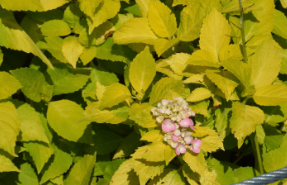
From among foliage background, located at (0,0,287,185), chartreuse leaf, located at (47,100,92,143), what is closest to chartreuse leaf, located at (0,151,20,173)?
foliage background, located at (0,0,287,185)

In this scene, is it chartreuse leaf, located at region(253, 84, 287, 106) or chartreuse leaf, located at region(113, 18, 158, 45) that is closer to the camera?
chartreuse leaf, located at region(253, 84, 287, 106)

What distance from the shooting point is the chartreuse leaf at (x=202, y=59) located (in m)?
1.41

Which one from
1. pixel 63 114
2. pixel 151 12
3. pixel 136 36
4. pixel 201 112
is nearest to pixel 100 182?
pixel 63 114

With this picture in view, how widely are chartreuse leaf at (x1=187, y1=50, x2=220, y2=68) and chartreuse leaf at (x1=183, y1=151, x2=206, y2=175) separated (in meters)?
0.41

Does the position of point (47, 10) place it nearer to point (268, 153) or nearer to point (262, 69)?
point (262, 69)

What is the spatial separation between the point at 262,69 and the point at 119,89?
0.66m

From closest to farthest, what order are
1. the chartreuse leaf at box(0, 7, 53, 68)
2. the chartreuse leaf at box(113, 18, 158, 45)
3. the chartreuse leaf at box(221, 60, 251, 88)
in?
the chartreuse leaf at box(221, 60, 251, 88)
the chartreuse leaf at box(0, 7, 53, 68)
the chartreuse leaf at box(113, 18, 158, 45)

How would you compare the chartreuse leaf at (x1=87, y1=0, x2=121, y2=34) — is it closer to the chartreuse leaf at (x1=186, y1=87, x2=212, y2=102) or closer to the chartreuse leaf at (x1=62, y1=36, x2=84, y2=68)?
the chartreuse leaf at (x1=62, y1=36, x2=84, y2=68)

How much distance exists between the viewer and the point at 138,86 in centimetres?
145

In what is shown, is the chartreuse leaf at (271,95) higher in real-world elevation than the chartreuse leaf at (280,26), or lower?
lower

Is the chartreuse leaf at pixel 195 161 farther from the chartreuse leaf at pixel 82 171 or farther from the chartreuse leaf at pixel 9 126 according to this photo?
the chartreuse leaf at pixel 9 126

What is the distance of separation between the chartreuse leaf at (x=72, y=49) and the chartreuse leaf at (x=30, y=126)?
323 mm

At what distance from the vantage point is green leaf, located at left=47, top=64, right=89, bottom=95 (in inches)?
63.1

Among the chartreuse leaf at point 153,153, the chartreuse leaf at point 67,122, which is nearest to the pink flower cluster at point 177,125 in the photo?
the chartreuse leaf at point 153,153
